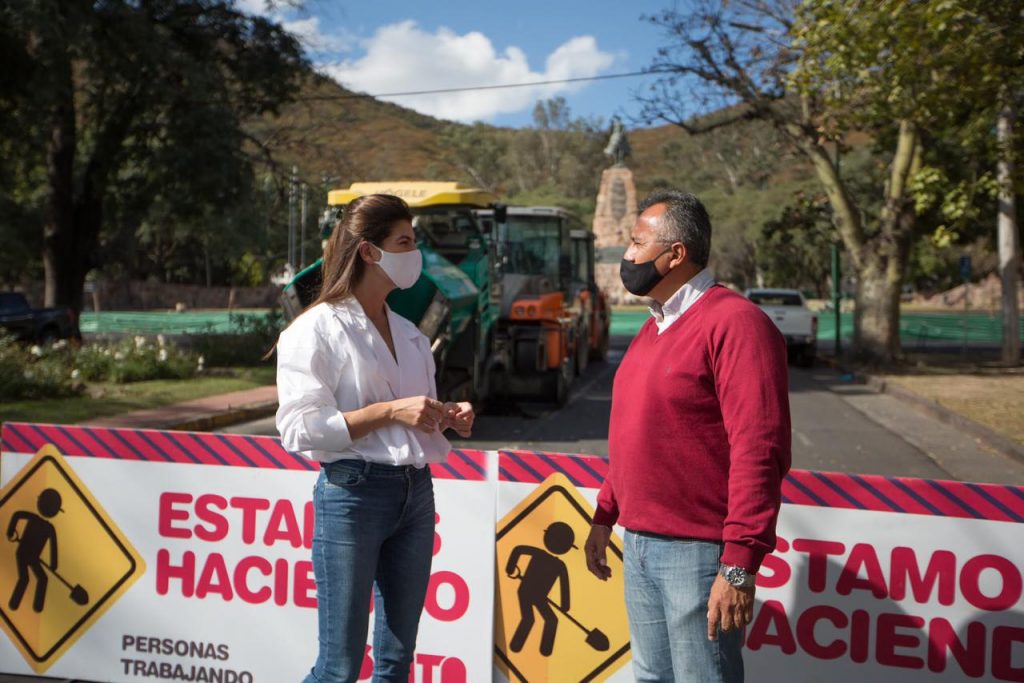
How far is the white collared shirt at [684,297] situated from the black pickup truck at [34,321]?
21.5 metres

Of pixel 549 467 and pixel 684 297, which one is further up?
pixel 684 297

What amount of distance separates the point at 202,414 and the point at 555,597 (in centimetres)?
1045

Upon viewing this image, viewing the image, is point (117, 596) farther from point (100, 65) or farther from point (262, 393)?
point (100, 65)

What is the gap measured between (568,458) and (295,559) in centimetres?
118

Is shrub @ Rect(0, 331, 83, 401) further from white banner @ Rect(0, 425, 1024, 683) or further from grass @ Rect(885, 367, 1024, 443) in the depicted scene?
grass @ Rect(885, 367, 1024, 443)

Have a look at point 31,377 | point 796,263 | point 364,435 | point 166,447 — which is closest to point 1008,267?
point 31,377

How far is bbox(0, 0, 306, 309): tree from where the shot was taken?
19562 millimetres

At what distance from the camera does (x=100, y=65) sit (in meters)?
20.5

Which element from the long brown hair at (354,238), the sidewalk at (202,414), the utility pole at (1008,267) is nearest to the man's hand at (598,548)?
the long brown hair at (354,238)

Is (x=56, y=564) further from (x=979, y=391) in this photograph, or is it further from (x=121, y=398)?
(x=979, y=391)

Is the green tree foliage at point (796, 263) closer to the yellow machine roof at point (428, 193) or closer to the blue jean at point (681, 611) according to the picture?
the yellow machine roof at point (428, 193)

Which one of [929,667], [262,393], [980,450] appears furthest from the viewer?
[262,393]

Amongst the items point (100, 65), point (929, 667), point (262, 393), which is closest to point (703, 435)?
point (929, 667)

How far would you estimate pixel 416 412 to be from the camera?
111 inches
